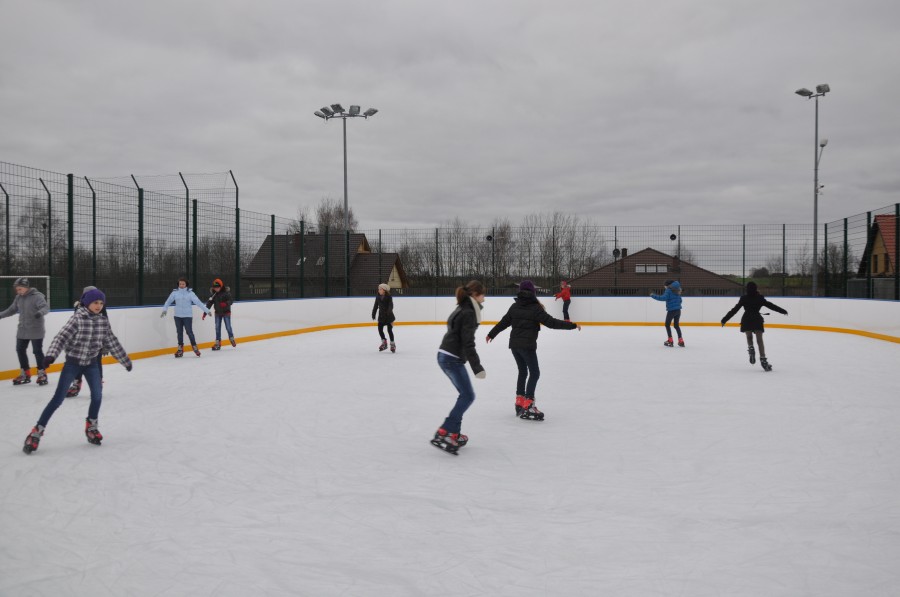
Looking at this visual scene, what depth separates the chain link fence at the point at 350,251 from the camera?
40.6 feet

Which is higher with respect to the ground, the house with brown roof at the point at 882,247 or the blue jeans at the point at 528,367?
the house with brown roof at the point at 882,247

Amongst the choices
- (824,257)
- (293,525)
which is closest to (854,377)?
(293,525)

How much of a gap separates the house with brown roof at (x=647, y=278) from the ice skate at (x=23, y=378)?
16225 millimetres

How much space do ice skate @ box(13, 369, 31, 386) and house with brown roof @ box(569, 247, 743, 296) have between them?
16225mm

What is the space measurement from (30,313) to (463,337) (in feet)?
21.6

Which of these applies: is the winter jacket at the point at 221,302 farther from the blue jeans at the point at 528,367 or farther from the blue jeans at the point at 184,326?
the blue jeans at the point at 528,367

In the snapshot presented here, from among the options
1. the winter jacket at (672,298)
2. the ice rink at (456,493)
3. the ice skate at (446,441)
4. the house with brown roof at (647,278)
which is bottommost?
the ice rink at (456,493)

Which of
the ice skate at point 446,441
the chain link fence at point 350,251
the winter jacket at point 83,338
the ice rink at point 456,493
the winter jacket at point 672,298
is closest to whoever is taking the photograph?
the ice rink at point 456,493

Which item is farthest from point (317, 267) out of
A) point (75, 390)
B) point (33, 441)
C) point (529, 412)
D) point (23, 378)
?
point (33, 441)

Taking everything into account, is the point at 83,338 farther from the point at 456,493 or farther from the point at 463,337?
the point at 456,493

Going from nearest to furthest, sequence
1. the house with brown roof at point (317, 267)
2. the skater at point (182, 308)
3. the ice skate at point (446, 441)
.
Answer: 1. the ice skate at point (446, 441)
2. the skater at point (182, 308)
3. the house with brown roof at point (317, 267)

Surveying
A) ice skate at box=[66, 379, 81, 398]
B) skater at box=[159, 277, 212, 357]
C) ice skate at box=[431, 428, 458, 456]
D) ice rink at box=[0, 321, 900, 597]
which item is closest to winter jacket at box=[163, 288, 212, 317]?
skater at box=[159, 277, 212, 357]

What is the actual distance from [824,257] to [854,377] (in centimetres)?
1122

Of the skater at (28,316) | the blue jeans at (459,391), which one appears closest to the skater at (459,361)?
the blue jeans at (459,391)
